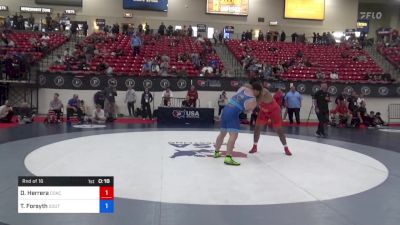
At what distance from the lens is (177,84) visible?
16.6m

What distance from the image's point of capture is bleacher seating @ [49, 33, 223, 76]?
59.4 ft

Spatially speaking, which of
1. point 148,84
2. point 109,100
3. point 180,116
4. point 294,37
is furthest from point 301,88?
point 294,37

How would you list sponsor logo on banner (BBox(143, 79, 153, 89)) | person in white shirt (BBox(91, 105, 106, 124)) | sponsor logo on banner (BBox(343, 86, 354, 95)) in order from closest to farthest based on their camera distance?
person in white shirt (BBox(91, 105, 106, 124)) → sponsor logo on banner (BBox(143, 79, 153, 89)) → sponsor logo on banner (BBox(343, 86, 354, 95))

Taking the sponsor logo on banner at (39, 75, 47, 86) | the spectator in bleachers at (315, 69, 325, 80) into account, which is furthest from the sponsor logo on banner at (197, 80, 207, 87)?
the sponsor logo on banner at (39, 75, 47, 86)

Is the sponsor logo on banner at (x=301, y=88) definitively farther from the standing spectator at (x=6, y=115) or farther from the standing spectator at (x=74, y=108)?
the standing spectator at (x=6, y=115)

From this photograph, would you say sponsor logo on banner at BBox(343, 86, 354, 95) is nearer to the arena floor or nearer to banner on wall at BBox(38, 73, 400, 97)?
banner on wall at BBox(38, 73, 400, 97)

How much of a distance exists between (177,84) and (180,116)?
3.00 meters

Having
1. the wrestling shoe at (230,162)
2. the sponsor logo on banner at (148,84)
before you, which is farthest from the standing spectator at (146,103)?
the wrestling shoe at (230,162)

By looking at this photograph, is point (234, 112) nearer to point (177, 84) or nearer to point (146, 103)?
point (146, 103)

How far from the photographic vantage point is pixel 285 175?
5980 millimetres

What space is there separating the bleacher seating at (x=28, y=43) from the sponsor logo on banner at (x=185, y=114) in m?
8.06

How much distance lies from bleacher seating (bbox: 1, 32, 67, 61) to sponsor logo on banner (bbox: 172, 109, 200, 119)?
8061 millimetres

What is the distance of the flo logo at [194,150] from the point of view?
7.39m

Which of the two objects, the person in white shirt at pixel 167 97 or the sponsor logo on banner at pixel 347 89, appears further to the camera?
the sponsor logo on banner at pixel 347 89
